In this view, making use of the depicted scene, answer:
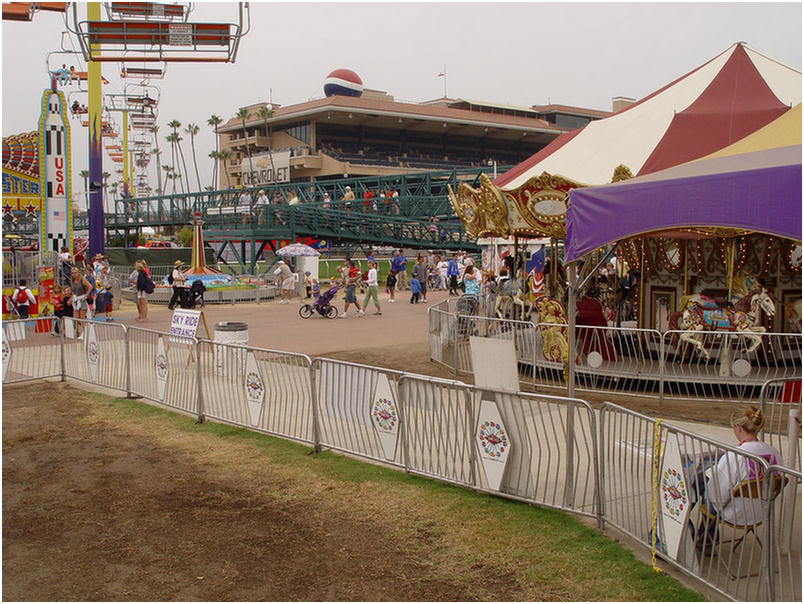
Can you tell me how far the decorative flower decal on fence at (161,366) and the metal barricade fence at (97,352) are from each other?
85 cm

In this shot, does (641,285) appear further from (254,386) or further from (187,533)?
(187,533)

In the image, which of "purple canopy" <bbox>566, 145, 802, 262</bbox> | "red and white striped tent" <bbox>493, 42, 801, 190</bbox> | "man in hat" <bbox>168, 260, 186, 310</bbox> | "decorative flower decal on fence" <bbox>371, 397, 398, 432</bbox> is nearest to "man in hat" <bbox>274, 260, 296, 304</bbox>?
"man in hat" <bbox>168, 260, 186, 310</bbox>

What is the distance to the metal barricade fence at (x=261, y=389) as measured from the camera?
30.5 ft

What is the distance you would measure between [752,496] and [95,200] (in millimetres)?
24945

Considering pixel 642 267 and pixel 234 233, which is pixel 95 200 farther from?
pixel 642 267

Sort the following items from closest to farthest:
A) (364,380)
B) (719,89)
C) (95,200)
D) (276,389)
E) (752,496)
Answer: (752,496)
(364,380)
(276,389)
(719,89)
(95,200)

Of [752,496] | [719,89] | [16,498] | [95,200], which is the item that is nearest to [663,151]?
[719,89]

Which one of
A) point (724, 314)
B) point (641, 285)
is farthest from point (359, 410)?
point (641, 285)

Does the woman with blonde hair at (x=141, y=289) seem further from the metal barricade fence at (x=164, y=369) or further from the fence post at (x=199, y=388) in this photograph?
the fence post at (x=199, y=388)

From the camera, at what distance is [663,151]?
1373cm

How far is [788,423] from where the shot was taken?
642 centimetres

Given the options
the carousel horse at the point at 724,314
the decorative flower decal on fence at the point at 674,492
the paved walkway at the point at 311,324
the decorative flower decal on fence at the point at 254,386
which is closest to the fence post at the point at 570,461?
the decorative flower decal on fence at the point at 674,492

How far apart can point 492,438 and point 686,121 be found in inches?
389

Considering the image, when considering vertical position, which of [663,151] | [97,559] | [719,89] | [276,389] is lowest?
[97,559]
